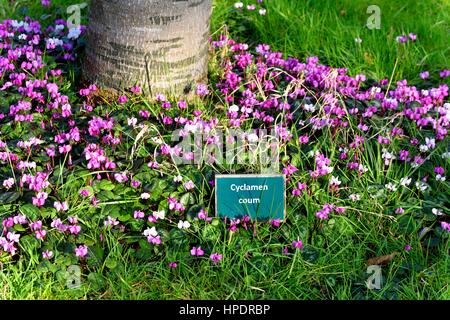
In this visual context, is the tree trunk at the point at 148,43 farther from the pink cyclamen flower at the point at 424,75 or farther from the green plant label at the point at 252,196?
the pink cyclamen flower at the point at 424,75

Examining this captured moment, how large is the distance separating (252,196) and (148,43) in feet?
3.87

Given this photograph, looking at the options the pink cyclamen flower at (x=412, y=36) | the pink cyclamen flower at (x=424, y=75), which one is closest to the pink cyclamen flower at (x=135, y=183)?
the pink cyclamen flower at (x=424, y=75)

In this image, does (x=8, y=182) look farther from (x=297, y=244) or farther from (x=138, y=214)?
(x=297, y=244)

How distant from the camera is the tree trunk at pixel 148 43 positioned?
419 cm

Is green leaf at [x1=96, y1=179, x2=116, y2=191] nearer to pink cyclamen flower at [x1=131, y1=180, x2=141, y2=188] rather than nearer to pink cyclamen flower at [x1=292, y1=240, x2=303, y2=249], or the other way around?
pink cyclamen flower at [x1=131, y1=180, x2=141, y2=188]

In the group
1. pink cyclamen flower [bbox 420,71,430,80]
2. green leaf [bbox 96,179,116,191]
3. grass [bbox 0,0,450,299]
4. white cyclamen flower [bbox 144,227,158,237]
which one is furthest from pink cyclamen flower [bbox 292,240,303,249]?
pink cyclamen flower [bbox 420,71,430,80]

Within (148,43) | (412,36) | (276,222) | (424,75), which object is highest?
(148,43)

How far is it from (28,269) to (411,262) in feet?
5.90

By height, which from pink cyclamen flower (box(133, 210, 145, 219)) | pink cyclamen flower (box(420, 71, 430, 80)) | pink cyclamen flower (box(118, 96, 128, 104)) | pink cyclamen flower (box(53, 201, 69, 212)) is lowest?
pink cyclamen flower (box(133, 210, 145, 219))

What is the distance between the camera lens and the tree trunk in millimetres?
4188

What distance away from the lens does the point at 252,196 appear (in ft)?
11.9

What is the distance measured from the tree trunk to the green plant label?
1027 millimetres

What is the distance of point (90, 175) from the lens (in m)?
3.77

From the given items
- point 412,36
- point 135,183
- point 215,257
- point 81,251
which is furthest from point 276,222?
point 412,36
